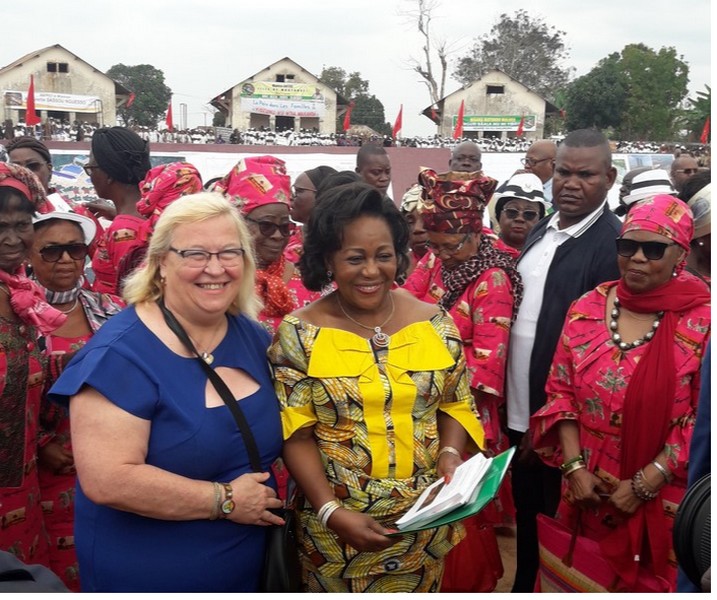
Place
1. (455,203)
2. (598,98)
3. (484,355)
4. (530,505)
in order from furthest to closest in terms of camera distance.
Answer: (598,98) → (530,505) → (455,203) → (484,355)

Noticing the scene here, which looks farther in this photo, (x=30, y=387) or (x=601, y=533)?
(x=601, y=533)

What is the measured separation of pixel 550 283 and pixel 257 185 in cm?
154

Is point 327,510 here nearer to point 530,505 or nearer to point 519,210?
point 530,505

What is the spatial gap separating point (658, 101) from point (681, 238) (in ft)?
143

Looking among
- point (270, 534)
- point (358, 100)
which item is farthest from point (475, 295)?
point (358, 100)

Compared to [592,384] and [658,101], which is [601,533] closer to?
[592,384]

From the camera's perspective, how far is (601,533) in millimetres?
3109

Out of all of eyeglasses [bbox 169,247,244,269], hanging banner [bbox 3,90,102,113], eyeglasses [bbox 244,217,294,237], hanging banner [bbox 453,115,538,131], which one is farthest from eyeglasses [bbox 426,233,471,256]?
hanging banner [bbox 3,90,102,113]

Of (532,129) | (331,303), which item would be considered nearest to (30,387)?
(331,303)

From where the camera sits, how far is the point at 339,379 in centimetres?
244

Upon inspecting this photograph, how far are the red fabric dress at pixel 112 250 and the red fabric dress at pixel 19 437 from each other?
129 centimetres

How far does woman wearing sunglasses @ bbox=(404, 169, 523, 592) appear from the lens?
3449 millimetres

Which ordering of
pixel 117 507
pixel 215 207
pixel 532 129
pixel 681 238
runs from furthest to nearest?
pixel 532 129 < pixel 681 238 < pixel 215 207 < pixel 117 507

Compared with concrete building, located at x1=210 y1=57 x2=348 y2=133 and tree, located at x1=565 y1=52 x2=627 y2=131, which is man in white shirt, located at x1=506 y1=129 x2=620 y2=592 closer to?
tree, located at x1=565 y1=52 x2=627 y2=131
